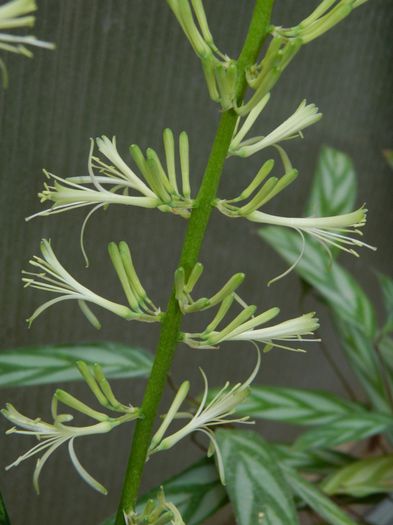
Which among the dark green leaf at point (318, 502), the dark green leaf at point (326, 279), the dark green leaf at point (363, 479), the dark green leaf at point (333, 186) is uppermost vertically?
the dark green leaf at point (333, 186)

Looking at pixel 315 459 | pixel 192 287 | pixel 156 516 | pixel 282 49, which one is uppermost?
pixel 282 49

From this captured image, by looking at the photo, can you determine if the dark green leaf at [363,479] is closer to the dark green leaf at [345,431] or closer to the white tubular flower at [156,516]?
the dark green leaf at [345,431]

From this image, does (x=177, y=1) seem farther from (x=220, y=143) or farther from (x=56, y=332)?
(x=56, y=332)

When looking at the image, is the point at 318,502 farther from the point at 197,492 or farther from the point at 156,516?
the point at 156,516

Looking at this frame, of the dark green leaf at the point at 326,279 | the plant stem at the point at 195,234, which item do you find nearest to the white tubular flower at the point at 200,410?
the plant stem at the point at 195,234

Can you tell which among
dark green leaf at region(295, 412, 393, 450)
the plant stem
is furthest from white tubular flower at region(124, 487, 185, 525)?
dark green leaf at region(295, 412, 393, 450)

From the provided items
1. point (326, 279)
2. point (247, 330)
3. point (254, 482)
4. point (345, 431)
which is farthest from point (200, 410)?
point (326, 279)

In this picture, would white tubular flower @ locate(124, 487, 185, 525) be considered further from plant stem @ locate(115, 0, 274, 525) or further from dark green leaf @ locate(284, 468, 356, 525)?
dark green leaf @ locate(284, 468, 356, 525)
